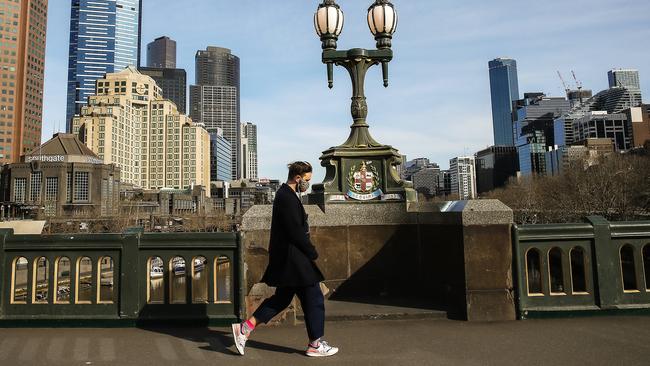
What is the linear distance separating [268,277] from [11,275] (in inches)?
141

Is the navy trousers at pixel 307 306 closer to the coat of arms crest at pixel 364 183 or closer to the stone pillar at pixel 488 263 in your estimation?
the stone pillar at pixel 488 263

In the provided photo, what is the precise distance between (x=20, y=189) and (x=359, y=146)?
5175 inches

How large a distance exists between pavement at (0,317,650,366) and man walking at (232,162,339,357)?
0.21 metres

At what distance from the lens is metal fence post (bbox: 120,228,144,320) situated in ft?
17.5

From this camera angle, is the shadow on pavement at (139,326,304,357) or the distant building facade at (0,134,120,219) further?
the distant building facade at (0,134,120,219)

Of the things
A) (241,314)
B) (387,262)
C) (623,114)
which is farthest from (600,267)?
(623,114)

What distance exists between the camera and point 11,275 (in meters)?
5.52

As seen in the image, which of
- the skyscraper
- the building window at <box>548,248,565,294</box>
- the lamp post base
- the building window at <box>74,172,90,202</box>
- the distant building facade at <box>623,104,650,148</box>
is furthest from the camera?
the distant building facade at <box>623,104,650,148</box>

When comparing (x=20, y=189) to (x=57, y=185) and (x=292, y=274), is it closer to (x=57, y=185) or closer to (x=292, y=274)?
(x=57, y=185)

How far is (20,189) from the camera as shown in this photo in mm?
112875

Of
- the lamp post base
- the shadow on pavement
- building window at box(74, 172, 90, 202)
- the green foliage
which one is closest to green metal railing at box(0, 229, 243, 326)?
the shadow on pavement

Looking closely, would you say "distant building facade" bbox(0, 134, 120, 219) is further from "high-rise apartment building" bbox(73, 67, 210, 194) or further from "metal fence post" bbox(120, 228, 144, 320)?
"metal fence post" bbox(120, 228, 144, 320)

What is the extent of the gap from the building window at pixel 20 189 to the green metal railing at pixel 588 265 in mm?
132674

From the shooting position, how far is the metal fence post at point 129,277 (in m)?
5.34
